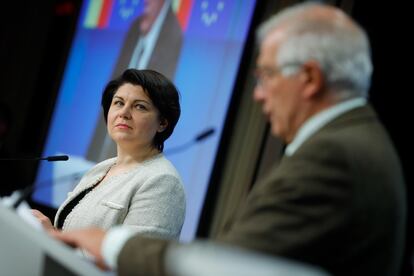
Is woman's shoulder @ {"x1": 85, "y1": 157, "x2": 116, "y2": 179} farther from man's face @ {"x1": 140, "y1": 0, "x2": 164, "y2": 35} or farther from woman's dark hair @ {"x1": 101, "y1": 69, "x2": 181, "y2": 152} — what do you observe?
man's face @ {"x1": 140, "y1": 0, "x2": 164, "y2": 35}

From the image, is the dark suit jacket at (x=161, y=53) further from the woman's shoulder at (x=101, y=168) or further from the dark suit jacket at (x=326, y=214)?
the dark suit jacket at (x=326, y=214)

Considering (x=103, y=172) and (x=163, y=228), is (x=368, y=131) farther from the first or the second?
(x=103, y=172)

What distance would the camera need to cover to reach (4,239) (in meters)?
1.18

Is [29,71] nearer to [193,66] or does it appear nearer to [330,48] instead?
[193,66]

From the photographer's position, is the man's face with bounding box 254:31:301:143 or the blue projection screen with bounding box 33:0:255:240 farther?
the blue projection screen with bounding box 33:0:255:240

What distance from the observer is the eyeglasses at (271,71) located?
127cm

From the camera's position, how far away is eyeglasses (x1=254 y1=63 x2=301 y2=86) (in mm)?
1271

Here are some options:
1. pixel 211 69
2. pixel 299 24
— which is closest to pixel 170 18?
pixel 211 69

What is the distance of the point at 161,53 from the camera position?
3.38 m

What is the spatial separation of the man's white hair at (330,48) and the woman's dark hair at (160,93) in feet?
2.66

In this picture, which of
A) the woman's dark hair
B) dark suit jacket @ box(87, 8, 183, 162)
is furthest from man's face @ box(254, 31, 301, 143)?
dark suit jacket @ box(87, 8, 183, 162)

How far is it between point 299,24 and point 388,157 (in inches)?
11.5

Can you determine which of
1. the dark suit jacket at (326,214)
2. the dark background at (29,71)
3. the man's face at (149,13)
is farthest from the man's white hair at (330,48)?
the dark background at (29,71)

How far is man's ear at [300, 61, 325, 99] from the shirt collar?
4 centimetres
